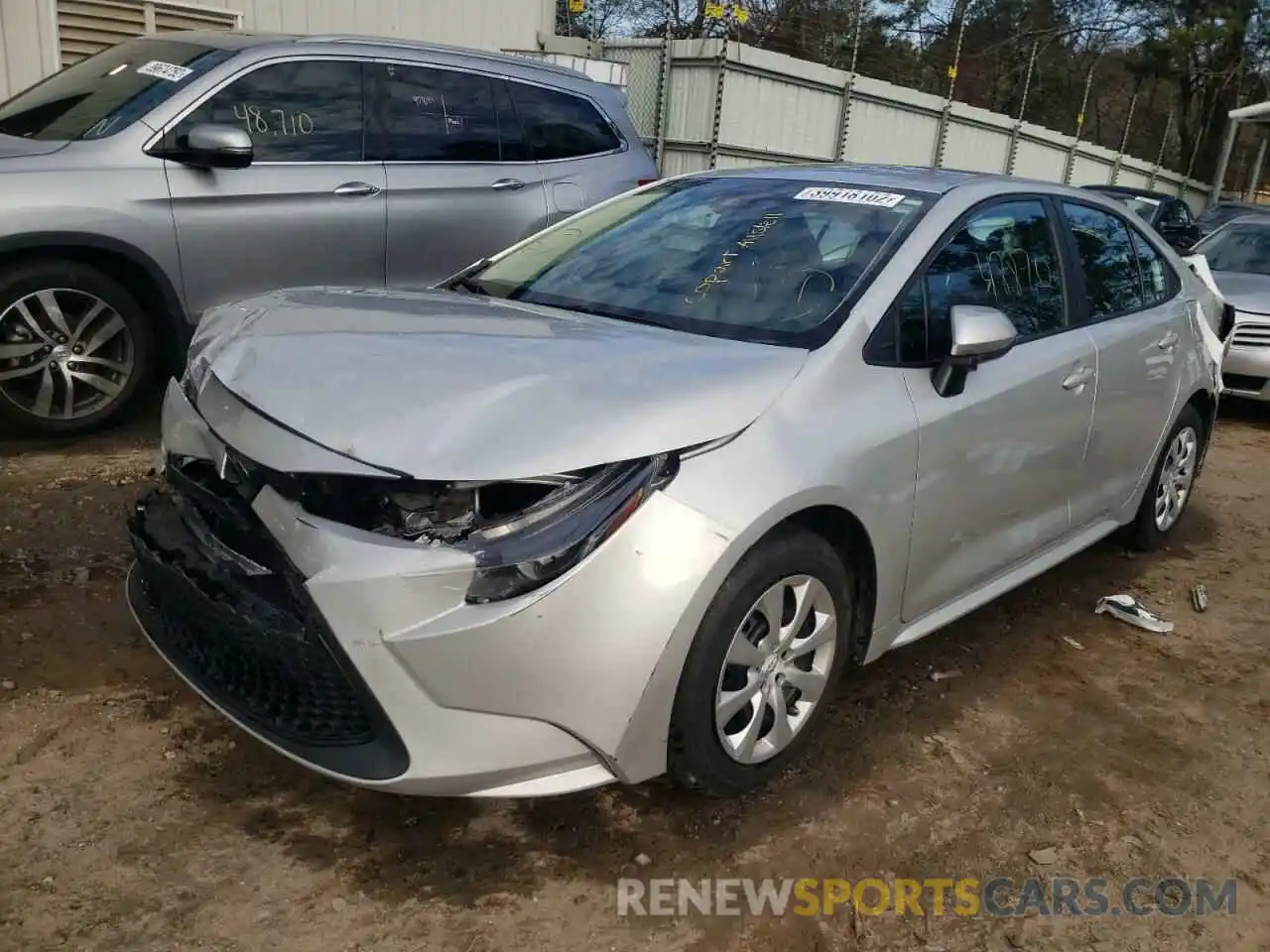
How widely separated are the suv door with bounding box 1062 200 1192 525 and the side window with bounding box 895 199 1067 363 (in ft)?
0.71

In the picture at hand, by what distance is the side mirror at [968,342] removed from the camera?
2.86 m

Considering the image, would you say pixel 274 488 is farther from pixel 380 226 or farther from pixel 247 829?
pixel 380 226

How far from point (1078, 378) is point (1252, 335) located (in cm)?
520

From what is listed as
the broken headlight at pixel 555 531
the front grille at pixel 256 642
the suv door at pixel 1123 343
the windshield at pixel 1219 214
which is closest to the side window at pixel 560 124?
the suv door at pixel 1123 343

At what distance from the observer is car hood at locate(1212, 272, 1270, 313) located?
7863 millimetres

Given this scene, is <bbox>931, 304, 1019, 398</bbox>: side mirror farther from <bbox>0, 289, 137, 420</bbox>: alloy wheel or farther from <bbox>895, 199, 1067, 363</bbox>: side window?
<bbox>0, 289, 137, 420</bbox>: alloy wheel

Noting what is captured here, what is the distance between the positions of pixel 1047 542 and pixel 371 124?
3.80m

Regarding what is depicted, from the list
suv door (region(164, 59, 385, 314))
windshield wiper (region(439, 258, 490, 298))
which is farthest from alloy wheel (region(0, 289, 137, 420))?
windshield wiper (region(439, 258, 490, 298))

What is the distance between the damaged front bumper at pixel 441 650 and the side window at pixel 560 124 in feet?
13.4

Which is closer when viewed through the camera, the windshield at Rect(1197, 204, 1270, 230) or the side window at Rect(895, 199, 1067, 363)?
the side window at Rect(895, 199, 1067, 363)

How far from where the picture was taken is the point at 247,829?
2500 millimetres

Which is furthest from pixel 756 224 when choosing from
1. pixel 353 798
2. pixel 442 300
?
pixel 353 798

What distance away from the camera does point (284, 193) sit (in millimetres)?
5051

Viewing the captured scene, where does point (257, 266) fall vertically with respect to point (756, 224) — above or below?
below
